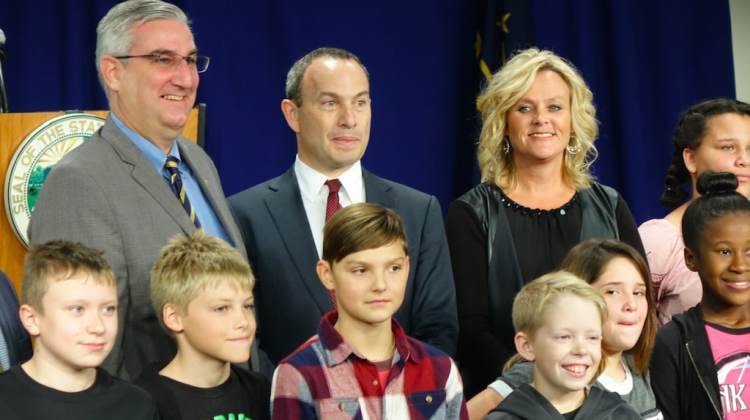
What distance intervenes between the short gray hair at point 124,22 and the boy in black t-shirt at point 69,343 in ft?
2.13

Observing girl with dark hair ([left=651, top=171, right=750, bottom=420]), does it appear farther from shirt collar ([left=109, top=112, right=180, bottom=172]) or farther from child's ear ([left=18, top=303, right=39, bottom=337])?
child's ear ([left=18, top=303, right=39, bottom=337])

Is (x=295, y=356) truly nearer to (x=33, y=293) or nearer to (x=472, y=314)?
(x=33, y=293)

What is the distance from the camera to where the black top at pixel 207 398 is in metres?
2.15

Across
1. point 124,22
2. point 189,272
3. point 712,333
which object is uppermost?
point 124,22

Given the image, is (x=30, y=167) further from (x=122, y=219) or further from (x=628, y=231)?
(x=628, y=231)

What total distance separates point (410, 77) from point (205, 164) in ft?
6.24

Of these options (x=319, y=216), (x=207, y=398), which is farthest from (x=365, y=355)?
(x=319, y=216)

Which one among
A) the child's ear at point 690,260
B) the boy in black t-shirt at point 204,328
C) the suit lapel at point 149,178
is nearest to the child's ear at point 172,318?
the boy in black t-shirt at point 204,328

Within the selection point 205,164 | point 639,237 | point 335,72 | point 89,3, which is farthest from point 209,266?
point 89,3

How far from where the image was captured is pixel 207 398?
2.19 m

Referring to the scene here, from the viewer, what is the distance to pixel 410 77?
4.45 m

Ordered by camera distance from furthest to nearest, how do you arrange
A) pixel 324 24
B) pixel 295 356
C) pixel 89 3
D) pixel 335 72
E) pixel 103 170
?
pixel 324 24, pixel 89 3, pixel 335 72, pixel 103 170, pixel 295 356

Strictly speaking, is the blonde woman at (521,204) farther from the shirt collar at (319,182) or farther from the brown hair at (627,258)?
the shirt collar at (319,182)

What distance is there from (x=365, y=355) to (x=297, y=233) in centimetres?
58
